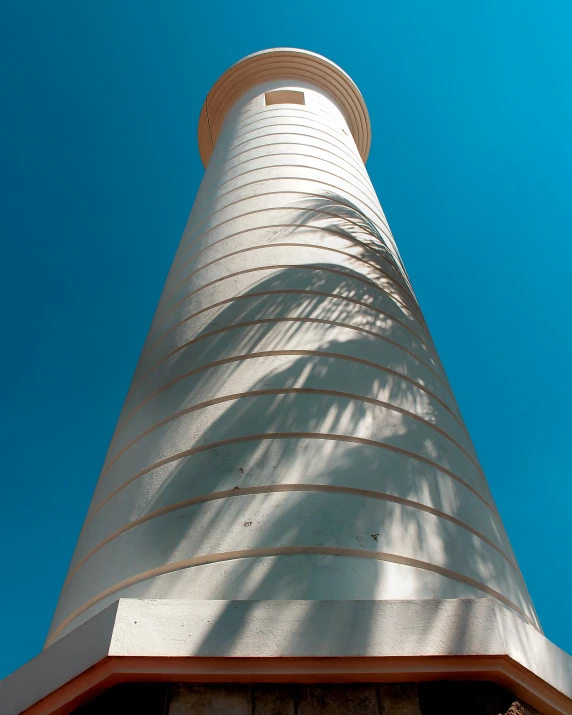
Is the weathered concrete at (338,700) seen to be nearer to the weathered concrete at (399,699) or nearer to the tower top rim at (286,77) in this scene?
the weathered concrete at (399,699)

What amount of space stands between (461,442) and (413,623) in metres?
2.23

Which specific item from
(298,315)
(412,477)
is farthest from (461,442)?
(298,315)

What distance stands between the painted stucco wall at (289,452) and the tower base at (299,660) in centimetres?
43

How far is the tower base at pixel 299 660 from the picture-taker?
269 centimetres

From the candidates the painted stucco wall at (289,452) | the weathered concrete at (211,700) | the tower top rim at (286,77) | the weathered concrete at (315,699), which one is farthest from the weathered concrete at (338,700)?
the tower top rim at (286,77)

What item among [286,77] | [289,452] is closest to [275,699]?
[289,452]

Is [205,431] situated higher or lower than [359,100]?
lower

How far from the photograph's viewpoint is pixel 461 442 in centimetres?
482

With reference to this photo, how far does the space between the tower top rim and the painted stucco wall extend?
7712 millimetres

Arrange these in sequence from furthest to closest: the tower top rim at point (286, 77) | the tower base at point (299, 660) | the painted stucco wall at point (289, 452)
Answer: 1. the tower top rim at point (286, 77)
2. the painted stucco wall at point (289, 452)
3. the tower base at point (299, 660)

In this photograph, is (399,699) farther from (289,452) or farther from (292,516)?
(289,452)

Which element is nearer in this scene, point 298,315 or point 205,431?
point 205,431

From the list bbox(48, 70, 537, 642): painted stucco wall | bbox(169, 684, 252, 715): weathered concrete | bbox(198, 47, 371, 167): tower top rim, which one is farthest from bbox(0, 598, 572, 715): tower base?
bbox(198, 47, 371, 167): tower top rim

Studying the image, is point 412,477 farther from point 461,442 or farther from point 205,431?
point 205,431
